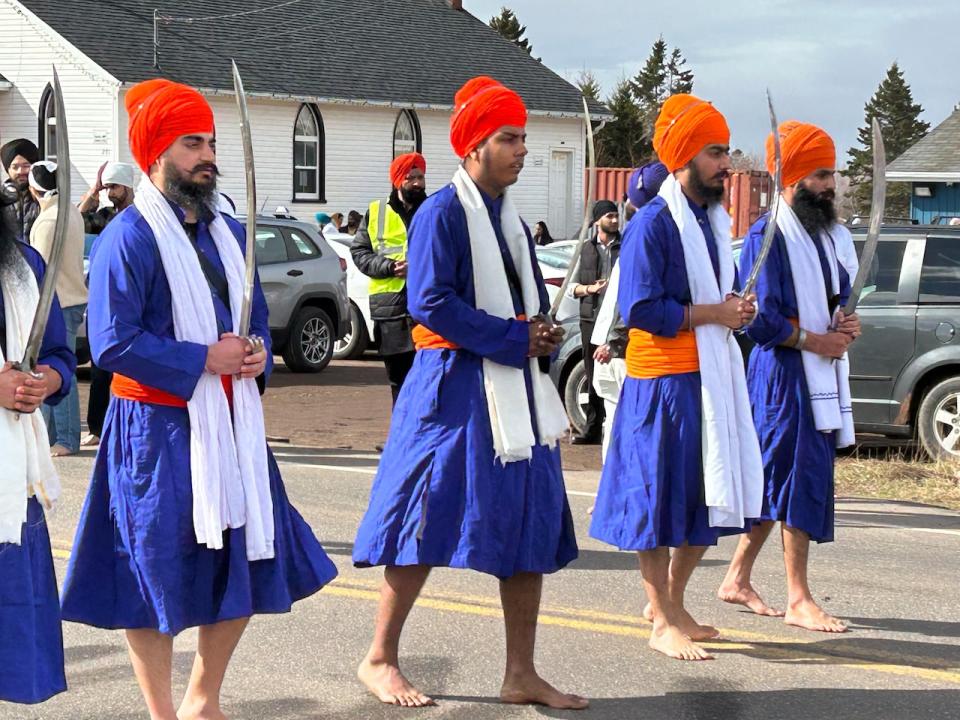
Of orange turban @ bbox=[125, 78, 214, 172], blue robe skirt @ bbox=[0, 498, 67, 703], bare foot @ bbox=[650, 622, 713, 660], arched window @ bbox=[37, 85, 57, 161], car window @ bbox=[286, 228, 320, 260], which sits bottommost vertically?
bare foot @ bbox=[650, 622, 713, 660]

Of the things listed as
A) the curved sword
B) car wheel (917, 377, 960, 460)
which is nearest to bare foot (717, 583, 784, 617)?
the curved sword

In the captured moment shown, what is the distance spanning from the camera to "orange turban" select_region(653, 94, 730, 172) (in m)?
6.44

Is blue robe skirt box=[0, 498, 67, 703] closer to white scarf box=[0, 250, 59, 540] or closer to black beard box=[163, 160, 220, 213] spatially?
white scarf box=[0, 250, 59, 540]

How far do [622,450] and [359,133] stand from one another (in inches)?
1140

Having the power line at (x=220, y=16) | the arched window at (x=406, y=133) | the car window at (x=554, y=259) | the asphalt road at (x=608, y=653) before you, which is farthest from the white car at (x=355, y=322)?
the arched window at (x=406, y=133)

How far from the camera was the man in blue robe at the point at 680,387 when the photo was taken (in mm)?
6277

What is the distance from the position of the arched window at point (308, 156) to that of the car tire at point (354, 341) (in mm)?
13818

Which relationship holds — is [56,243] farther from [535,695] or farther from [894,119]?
[894,119]

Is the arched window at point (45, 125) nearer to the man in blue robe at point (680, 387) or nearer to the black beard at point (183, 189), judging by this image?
the man in blue robe at point (680, 387)

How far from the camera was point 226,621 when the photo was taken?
16.4 feet

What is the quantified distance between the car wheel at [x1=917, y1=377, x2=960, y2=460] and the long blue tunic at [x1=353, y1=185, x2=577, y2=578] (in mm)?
6456

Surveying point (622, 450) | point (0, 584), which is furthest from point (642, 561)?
point (0, 584)

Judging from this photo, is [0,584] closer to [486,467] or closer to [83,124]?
[486,467]

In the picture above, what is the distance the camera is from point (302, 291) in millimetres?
18250
